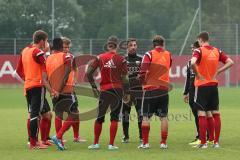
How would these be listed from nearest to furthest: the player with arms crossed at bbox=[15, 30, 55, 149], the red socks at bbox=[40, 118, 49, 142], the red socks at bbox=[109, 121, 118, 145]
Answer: the red socks at bbox=[109, 121, 118, 145] < the player with arms crossed at bbox=[15, 30, 55, 149] < the red socks at bbox=[40, 118, 49, 142]

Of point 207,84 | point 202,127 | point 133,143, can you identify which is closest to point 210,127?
point 202,127

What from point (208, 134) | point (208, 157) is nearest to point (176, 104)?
point (208, 134)

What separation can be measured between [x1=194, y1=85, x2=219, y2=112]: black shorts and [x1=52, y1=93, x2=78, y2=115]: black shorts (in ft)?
7.80

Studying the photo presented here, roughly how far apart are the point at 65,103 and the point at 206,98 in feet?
8.89

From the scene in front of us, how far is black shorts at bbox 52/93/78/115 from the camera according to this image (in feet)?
41.9

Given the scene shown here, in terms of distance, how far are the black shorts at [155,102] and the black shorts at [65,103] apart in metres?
1.43

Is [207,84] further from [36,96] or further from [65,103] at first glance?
[36,96]

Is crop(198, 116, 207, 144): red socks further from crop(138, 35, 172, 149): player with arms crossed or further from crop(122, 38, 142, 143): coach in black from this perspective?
crop(122, 38, 142, 143): coach in black

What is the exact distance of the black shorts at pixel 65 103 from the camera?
502 inches

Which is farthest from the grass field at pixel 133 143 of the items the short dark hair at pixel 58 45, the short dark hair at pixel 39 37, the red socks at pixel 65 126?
the short dark hair at pixel 39 37

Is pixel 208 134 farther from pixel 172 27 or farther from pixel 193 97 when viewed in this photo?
pixel 172 27

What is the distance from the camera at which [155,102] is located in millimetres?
12391

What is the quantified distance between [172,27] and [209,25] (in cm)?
227

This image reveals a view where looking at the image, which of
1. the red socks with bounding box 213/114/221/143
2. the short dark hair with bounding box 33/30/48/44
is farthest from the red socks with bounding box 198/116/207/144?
the short dark hair with bounding box 33/30/48/44
